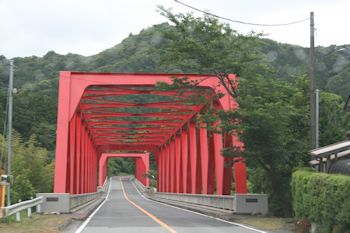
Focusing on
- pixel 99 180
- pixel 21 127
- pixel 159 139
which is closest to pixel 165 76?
pixel 159 139

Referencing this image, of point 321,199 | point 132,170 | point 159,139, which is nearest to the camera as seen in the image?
point 321,199

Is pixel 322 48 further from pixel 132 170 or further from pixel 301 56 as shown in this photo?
pixel 132 170

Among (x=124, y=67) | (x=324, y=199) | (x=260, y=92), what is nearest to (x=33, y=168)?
(x=260, y=92)

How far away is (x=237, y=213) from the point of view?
2025cm

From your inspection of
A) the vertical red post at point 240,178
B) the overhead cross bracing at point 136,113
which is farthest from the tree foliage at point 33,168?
the vertical red post at point 240,178

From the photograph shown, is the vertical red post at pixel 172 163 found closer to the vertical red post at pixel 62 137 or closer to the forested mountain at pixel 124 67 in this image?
the forested mountain at pixel 124 67

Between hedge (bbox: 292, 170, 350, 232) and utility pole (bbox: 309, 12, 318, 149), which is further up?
utility pole (bbox: 309, 12, 318, 149)

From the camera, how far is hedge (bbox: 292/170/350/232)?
10.2 meters

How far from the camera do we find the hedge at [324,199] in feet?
33.6

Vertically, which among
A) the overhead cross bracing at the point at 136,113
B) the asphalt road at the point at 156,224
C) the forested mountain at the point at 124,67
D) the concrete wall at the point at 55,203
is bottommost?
the asphalt road at the point at 156,224

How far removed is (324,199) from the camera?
11.4 metres

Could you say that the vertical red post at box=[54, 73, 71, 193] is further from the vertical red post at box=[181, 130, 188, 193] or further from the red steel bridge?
the vertical red post at box=[181, 130, 188, 193]

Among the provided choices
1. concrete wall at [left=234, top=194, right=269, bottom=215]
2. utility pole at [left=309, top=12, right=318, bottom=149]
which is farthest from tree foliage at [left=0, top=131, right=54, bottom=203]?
utility pole at [left=309, top=12, right=318, bottom=149]

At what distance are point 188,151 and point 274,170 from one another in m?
22.5
